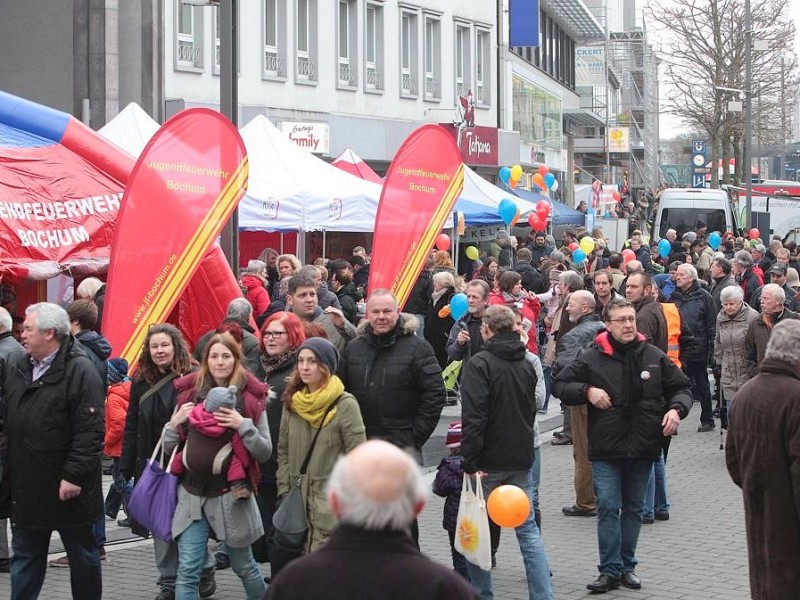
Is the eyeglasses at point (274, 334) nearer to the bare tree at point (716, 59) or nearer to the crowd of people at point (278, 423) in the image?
the crowd of people at point (278, 423)

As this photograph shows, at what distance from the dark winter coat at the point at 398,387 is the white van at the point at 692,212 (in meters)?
30.0

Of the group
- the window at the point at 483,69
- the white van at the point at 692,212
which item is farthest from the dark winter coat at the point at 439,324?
the window at the point at 483,69

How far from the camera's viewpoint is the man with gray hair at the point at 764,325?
11.5 metres

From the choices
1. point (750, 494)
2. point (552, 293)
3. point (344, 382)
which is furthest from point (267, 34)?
point (750, 494)

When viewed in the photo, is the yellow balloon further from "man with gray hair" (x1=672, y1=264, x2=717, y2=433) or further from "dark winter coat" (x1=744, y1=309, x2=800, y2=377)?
"dark winter coat" (x1=744, y1=309, x2=800, y2=377)

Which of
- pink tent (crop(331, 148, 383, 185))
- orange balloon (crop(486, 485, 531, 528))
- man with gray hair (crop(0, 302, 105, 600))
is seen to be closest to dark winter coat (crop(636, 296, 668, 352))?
orange balloon (crop(486, 485, 531, 528))

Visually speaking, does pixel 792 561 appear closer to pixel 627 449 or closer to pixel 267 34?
pixel 627 449

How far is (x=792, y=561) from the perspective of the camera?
5.98 meters

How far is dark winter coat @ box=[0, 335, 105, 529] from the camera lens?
674 centimetres

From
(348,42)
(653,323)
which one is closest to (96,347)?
(653,323)

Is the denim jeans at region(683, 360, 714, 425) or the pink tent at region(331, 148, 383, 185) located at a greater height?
the pink tent at region(331, 148, 383, 185)

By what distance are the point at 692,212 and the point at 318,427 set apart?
104 ft

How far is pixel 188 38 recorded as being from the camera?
24672mm

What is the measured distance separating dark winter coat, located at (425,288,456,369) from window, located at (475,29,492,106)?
21.6 m
